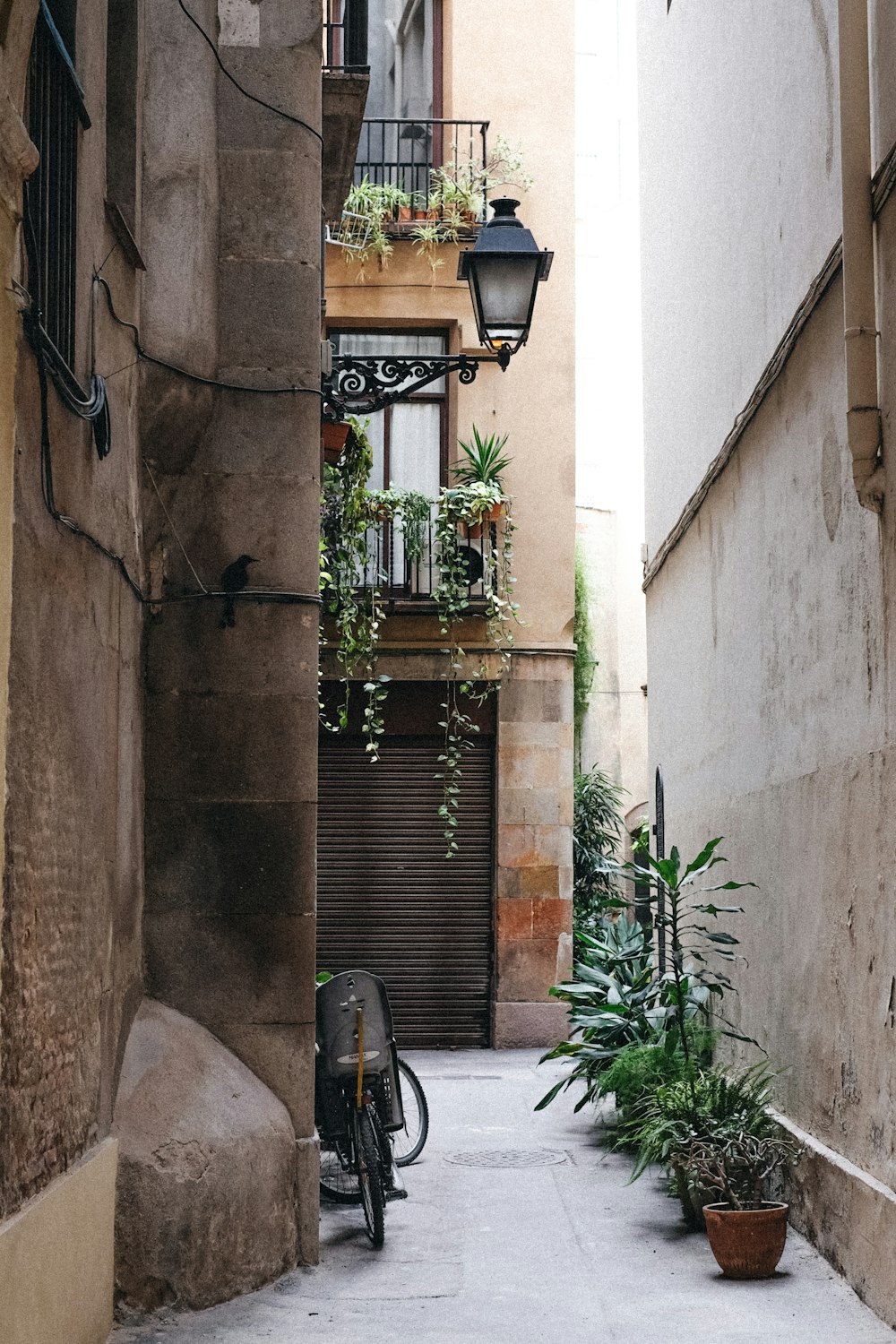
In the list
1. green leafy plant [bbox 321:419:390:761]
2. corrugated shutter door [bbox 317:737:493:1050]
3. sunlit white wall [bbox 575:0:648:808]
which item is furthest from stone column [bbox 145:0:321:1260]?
sunlit white wall [bbox 575:0:648:808]

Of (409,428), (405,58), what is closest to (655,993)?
(409,428)

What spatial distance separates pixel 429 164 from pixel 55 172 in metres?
12.5

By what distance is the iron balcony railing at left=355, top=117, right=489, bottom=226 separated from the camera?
16969 millimetres

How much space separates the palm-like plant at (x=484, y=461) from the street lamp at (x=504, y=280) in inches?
270

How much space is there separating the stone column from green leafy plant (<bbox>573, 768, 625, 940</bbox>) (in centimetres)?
1167

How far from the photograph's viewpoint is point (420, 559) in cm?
1661

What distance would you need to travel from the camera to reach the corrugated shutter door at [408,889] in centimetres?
1656

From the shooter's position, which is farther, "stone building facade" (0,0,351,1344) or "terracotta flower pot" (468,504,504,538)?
"terracotta flower pot" (468,504,504,538)

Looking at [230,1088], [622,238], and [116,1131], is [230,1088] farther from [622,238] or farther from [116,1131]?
[622,238]

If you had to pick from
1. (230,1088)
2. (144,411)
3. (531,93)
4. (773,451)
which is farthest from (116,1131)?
(531,93)

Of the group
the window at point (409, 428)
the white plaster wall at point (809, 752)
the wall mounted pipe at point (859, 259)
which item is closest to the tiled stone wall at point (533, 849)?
the window at point (409, 428)

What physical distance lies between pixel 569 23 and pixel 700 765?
9.42 meters

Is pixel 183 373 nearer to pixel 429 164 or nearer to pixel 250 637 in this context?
pixel 250 637

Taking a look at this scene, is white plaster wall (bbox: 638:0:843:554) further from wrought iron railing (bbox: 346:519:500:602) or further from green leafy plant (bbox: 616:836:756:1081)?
green leafy plant (bbox: 616:836:756:1081)
